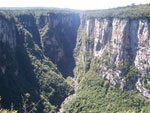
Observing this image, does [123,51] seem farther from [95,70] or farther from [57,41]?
[57,41]

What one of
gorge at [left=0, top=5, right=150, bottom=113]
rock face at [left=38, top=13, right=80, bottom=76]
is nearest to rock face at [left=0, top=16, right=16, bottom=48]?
gorge at [left=0, top=5, right=150, bottom=113]

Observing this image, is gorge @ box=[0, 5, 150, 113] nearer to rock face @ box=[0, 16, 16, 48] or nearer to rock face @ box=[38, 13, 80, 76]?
rock face @ box=[0, 16, 16, 48]

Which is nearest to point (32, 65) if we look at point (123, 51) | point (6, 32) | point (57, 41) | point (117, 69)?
point (6, 32)

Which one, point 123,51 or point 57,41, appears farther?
point 57,41

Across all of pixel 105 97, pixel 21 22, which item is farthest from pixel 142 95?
pixel 21 22

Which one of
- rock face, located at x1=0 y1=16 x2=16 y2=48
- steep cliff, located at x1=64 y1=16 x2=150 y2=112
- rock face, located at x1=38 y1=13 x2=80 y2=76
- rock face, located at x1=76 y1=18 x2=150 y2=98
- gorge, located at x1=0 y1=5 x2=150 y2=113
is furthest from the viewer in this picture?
rock face, located at x1=38 y1=13 x2=80 y2=76

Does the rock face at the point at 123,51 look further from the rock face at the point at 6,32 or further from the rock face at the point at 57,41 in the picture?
the rock face at the point at 6,32
